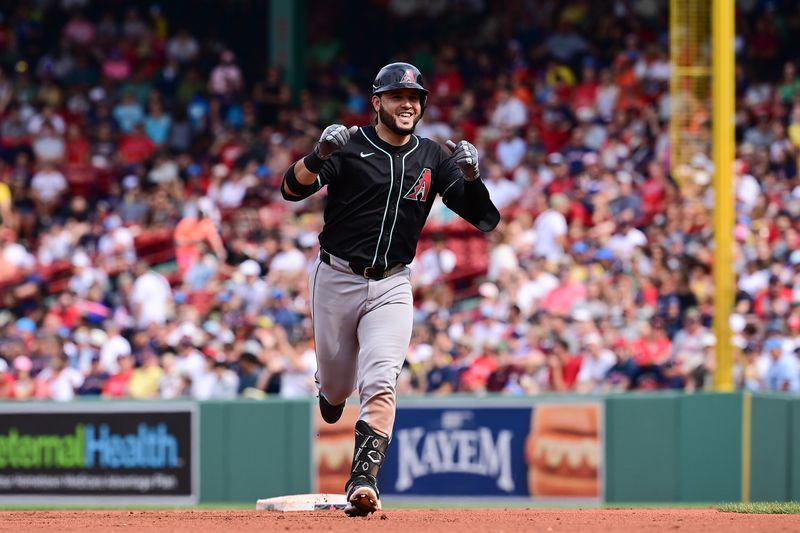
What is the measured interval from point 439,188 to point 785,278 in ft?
24.6

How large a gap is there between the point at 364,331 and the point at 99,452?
293 inches

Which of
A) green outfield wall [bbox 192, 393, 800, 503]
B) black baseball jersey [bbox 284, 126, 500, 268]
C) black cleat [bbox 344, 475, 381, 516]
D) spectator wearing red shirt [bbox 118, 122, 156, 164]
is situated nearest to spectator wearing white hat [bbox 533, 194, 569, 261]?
green outfield wall [bbox 192, 393, 800, 503]

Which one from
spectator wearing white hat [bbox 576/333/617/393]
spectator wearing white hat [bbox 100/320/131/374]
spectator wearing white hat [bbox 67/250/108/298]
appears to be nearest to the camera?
spectator wearing white hat [bbox 576/333/617/393]

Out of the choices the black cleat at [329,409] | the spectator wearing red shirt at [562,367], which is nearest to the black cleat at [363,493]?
the black cleat at [329,409]

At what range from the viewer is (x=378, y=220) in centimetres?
755

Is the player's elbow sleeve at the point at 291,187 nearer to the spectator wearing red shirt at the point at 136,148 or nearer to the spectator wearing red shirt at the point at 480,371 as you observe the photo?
the spectator wearing red shirt at the point at 480,371

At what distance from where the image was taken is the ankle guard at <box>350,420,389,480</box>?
722 cm

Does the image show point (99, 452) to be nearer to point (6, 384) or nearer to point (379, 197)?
point (6, 384)

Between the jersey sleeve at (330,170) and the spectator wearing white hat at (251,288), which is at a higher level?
the jersey sleeve at (330,170)

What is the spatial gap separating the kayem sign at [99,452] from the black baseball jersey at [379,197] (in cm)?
700

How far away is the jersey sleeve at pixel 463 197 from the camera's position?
7.70 metres

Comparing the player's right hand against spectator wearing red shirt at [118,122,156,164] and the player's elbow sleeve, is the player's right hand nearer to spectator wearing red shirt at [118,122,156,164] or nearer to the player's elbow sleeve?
the player's elbow sleeve

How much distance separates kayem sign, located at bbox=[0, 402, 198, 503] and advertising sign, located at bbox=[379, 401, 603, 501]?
2.02 meters

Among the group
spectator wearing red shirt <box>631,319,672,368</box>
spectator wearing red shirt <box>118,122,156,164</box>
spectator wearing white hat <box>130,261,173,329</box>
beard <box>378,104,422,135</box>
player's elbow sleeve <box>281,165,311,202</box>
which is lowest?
spectator wearing red shirt <box>631,319,672,368</box>
